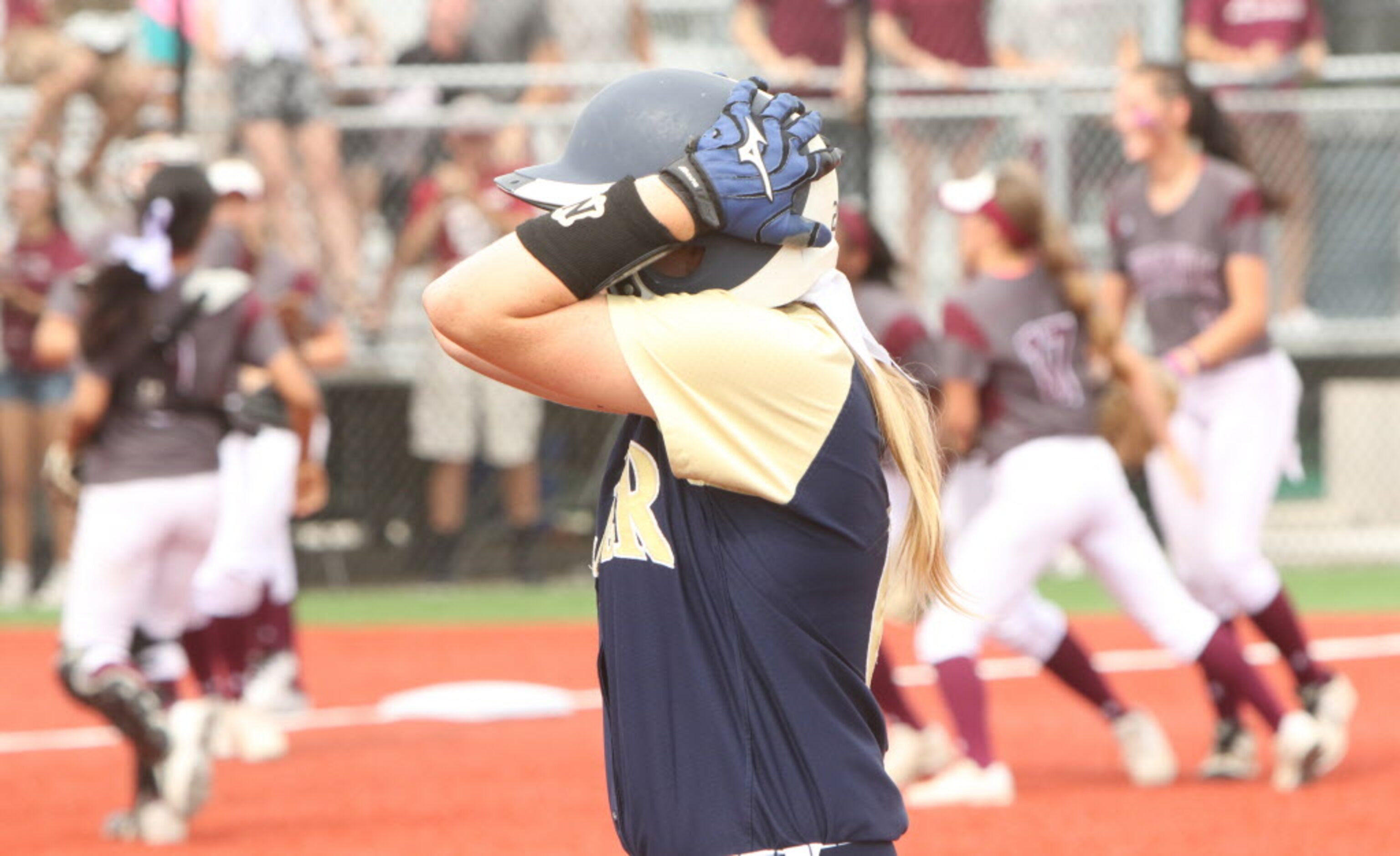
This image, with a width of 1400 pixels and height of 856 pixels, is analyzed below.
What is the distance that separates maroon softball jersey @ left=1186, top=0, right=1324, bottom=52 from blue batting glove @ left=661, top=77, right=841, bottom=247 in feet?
33.7

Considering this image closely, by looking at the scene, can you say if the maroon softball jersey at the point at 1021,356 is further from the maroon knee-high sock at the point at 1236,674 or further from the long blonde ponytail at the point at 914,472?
the long blonde ponytail at the point at 914,472

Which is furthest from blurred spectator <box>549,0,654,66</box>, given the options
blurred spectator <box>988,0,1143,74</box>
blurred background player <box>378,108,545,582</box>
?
blurred spectator <box>988,0,1143,74</box>

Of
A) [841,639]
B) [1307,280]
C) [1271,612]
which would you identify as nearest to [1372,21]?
[1307,280]

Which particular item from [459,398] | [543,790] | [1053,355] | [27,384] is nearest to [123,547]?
[543,790]

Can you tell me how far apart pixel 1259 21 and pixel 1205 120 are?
5158mm

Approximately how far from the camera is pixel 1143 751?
22.6ft

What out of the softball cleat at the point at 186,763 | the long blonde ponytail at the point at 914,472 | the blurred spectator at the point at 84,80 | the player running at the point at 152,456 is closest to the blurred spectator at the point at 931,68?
the blurred spectator at the point at 84,80

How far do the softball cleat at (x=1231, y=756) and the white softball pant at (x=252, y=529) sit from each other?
348 cm

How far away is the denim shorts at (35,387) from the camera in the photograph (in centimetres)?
1223

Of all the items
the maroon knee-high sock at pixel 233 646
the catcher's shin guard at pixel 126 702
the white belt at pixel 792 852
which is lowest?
the maroon knee-high sock at pixel 233 646

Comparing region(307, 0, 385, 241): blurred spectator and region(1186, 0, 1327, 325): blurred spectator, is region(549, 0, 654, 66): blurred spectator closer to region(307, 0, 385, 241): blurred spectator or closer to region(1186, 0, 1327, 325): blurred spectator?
region(307, 0, 385, 241): blurred spectator

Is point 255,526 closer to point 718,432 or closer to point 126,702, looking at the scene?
point 126,702

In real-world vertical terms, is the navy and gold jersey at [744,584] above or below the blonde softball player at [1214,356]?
above

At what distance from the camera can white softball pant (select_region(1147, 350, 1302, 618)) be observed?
23.5 feet
